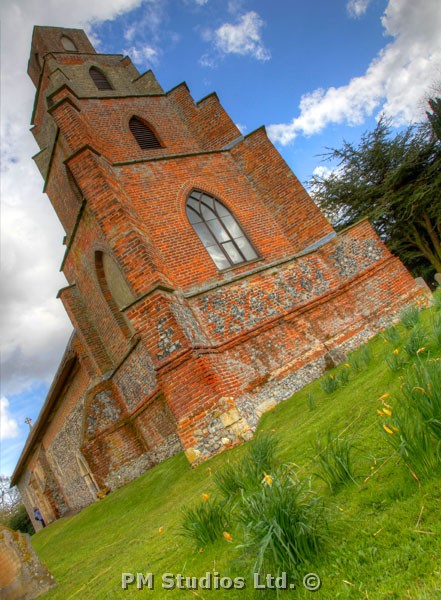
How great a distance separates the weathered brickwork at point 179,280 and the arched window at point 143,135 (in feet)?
0.66

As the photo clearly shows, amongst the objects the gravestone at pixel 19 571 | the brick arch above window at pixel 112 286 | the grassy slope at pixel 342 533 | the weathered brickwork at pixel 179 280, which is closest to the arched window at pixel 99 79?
the weathered brickwork at pixel 179 280

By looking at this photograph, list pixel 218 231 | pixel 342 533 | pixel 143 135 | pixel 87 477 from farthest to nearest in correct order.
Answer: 1. pixel 87 477
2. pixel 143 135
3. pixel 218 231
4. pixel 342 533

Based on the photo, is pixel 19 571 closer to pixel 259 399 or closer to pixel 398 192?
pixel 259 399

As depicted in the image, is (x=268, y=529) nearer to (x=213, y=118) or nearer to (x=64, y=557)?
(x=64, y=557)

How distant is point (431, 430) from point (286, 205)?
1032 cm

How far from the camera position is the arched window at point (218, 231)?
35.0 feet

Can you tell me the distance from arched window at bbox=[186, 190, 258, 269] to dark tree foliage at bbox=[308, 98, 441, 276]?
922cm

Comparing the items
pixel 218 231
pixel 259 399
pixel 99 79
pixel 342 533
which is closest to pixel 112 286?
pixel 218 231

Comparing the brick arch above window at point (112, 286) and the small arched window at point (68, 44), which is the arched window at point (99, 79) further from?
the brick arch above window at point (112, 286)

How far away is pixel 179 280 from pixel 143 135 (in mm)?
6136

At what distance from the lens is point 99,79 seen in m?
14.6

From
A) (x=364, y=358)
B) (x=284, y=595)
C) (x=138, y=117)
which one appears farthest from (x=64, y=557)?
(x=138, y=117)

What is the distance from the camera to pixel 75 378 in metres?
15.0

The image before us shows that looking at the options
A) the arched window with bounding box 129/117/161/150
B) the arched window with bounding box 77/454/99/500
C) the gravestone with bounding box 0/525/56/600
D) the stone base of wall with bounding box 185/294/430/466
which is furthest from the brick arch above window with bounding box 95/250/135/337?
the gravestone with bounding box 0/525/56/600
